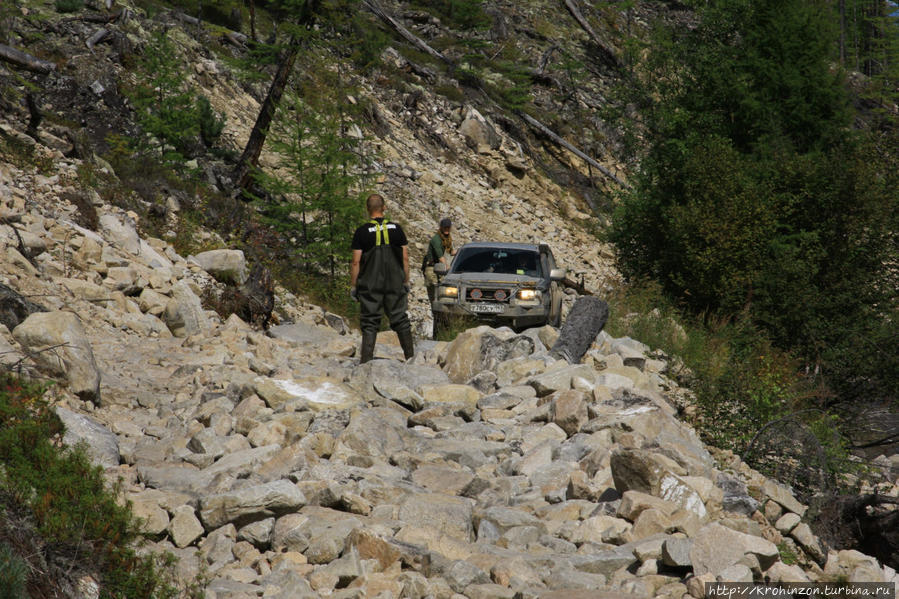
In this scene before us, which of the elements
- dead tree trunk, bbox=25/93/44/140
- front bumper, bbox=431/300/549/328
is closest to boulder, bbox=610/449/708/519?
front bumper, bbox=431/300/549/328

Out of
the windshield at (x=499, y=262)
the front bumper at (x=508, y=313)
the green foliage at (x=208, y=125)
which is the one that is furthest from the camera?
the green foliage at (x=208, y=125)

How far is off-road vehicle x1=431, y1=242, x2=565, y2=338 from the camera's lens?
451 inches

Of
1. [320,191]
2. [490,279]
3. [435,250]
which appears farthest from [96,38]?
[490,279]

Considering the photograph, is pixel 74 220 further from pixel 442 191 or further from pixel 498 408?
pixel 442 191

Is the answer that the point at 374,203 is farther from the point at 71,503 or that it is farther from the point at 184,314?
the point at 71,503

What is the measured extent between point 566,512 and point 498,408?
2628mm

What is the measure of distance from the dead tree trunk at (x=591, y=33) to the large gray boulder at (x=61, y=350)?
40647 mm

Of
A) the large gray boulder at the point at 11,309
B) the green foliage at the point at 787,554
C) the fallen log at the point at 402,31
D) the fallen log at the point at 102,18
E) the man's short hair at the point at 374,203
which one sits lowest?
the large gray boulder at the point at 11,309

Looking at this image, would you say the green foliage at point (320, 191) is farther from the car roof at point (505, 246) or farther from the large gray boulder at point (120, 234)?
the large gray boulder at point (120, 234)

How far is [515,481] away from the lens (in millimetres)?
6359

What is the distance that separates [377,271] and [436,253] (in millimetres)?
3329

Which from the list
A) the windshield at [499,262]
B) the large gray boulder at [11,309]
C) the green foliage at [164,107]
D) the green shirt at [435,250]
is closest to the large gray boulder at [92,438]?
the large gray boulder at [11,309]

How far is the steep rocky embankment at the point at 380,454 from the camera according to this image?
4422mm

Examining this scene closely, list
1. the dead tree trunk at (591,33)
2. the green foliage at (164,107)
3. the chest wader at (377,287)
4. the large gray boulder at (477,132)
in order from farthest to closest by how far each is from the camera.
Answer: the dead tree trunk at (591,33) < the large gray boulder at (477,132) < the green foliage at (164,107) < the chest wader at (377,287)
